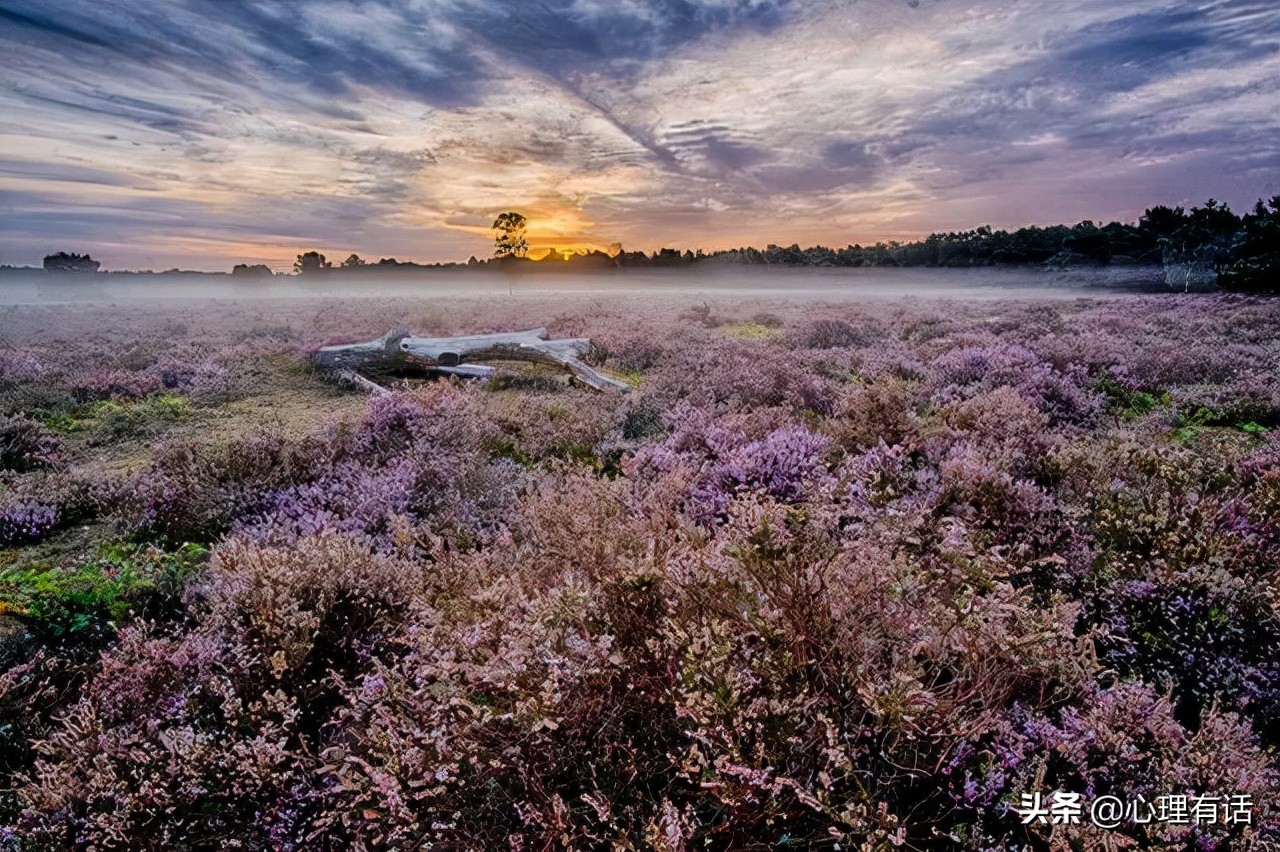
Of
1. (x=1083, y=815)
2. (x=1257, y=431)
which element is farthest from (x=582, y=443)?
(x=1257, y=431)

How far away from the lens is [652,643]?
8.96ft

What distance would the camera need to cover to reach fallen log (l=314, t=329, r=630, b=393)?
490 inches

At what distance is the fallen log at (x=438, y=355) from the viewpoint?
1245 cm

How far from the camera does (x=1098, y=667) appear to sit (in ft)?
9.60

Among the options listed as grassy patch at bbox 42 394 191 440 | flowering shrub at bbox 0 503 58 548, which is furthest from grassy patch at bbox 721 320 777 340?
flowering shrub at bbox 0 503 58 548

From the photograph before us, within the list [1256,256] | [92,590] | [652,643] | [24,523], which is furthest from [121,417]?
[1256,256]

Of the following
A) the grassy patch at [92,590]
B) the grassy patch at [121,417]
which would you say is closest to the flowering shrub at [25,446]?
the grassy patch at [121,417]

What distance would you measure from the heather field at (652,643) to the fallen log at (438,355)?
554 centimetres

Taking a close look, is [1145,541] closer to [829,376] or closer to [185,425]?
[829,376]

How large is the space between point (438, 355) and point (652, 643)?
1114cm

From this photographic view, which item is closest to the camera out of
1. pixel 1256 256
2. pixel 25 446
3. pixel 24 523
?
pixel 24 523

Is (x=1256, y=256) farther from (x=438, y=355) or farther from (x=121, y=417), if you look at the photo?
(x=121, y=417)

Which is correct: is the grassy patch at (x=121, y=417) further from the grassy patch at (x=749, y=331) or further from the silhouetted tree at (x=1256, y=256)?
the silhouetted tree at (x=1256, y=256)

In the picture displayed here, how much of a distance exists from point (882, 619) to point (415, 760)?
6.92 ft
